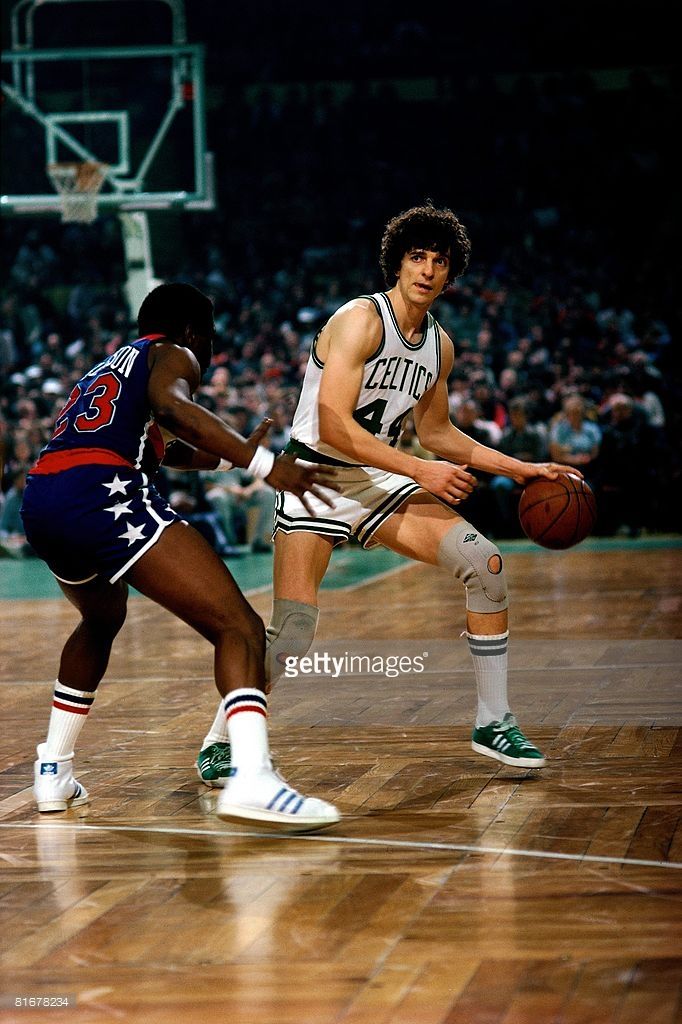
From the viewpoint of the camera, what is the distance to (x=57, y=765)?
4.68 m

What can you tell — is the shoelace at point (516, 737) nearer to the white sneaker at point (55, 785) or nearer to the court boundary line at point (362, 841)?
the court boundary line at point (362, 841)

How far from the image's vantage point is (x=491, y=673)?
206 inches

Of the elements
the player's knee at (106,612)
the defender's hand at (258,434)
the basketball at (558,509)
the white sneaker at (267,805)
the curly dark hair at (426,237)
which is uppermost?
the curly dark hair at (426,237)

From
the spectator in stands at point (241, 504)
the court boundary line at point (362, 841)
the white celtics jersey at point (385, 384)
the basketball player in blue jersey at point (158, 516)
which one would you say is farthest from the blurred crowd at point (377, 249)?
the court boundary line at point (362, 841)

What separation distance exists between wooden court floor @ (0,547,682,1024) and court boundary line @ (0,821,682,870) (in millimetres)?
11

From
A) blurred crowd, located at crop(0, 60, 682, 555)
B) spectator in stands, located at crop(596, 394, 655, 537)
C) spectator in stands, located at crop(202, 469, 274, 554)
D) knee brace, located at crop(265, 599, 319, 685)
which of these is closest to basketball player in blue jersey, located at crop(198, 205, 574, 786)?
knee brace, located at crop(265, 599, 319, 685)

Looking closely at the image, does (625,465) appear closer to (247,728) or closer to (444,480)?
(444,480)

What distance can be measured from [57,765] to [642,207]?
793 inches

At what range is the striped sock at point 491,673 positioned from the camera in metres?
5.21

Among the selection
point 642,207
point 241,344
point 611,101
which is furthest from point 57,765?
point 611,101

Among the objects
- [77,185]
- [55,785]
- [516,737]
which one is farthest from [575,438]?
[55,785]

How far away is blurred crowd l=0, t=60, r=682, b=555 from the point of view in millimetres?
17156

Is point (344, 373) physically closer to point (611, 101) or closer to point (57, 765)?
point (57, 765)

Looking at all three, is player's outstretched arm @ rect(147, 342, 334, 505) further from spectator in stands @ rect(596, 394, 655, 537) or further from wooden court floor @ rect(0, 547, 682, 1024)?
spectator in stands @ rect(596, 394, 655, 537)
